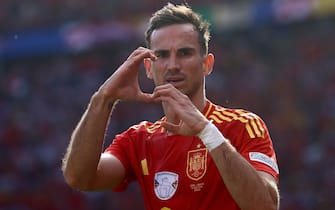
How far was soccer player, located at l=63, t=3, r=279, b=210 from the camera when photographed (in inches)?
166

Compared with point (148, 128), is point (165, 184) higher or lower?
lower

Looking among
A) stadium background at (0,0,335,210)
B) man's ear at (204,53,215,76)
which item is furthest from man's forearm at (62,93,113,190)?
stadium background at (0,0,335,210)

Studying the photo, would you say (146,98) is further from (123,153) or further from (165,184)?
(123,153)

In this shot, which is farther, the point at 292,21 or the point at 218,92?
the point at 292,21

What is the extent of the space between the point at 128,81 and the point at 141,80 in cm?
1249

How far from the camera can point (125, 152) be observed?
500 centimetres

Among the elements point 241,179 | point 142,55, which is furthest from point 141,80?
point 241,179

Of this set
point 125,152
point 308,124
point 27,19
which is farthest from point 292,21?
point 125,152

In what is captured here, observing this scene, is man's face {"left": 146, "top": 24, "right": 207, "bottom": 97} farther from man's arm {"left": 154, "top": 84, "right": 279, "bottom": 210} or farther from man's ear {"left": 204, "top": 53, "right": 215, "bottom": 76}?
man's arm {"left": 154, "top": 84, "right": 279, "bottom": 210}

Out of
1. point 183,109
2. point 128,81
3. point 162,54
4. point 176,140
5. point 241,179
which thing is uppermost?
point 162,54

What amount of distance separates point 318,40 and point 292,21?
749mm

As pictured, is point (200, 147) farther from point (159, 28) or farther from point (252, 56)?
point (252, 56)

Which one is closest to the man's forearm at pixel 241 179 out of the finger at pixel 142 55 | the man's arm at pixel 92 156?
the finger at pixel 142 55

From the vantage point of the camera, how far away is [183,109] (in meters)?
4.18
